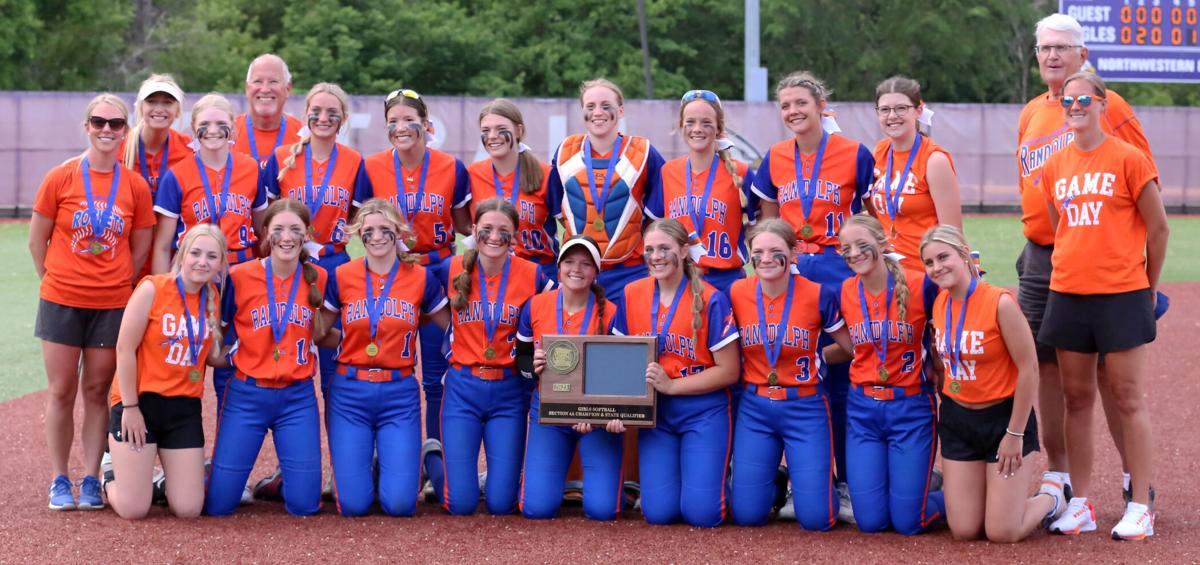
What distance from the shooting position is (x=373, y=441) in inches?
259

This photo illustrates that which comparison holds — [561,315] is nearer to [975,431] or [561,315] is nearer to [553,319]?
[553,319]

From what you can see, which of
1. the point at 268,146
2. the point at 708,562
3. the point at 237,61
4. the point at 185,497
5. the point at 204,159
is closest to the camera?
the point at 708,562

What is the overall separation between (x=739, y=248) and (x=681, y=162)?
0.53 meters

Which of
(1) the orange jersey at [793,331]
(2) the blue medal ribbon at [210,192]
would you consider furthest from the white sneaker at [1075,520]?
(2) the blue medal ribbon at [210,192]

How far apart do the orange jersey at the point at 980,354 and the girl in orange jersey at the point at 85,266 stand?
12.8ft

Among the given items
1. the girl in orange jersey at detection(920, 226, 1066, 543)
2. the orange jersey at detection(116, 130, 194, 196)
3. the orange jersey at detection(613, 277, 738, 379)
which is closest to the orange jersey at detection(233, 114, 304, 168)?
the orange jersey at detection(116, 130, 194, 196)

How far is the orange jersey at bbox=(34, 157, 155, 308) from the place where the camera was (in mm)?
6430

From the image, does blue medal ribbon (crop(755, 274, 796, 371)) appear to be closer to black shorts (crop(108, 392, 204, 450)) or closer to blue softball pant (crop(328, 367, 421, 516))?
blue softball pant (crop(328, 367, 421, 516))

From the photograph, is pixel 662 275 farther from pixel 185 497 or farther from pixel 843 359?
pixel 185 497

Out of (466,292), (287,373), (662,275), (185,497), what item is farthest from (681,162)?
(185,497)

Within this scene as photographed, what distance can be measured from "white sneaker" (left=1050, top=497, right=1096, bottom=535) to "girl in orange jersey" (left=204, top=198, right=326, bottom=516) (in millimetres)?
3415

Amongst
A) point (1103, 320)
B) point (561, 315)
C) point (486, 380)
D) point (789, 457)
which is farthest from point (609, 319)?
point (1103, 320)

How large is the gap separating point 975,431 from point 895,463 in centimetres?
40

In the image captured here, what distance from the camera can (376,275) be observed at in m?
6.55
